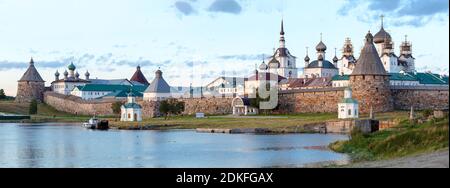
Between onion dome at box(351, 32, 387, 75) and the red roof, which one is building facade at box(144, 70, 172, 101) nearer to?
onion dome at box(351, 32, 387, 75)

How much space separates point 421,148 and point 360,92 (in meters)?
31.4

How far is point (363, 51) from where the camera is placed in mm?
48031

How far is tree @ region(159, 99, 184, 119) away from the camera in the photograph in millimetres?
56688

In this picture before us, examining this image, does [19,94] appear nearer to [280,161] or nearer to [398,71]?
[398,71]

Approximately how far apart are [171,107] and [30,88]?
3108cm

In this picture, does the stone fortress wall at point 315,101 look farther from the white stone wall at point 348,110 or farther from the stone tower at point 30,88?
the stone tower at point 30,88

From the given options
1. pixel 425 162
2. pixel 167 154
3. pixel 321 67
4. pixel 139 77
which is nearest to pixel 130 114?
pixel 321 67

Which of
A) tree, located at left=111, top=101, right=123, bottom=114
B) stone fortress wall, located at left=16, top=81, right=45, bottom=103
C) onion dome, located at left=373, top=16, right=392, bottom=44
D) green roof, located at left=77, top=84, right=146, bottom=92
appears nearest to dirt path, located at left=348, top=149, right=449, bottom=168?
tree, located at left=111, top=101, right=123, bottom=114

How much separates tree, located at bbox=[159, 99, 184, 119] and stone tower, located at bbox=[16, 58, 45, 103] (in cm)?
2825

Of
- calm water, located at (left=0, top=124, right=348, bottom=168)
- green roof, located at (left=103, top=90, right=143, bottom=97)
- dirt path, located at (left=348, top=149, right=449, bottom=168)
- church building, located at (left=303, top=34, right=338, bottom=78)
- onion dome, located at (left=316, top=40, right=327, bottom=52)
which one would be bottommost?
calm water, located at (left=0, top=124, right=348, bottom=168)

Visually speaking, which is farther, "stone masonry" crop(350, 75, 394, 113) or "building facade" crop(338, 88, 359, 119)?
"stone masonry" crop(350, 75, 394, 113)

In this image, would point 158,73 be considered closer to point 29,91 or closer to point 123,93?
point 123,93

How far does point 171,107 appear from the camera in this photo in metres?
57.3
